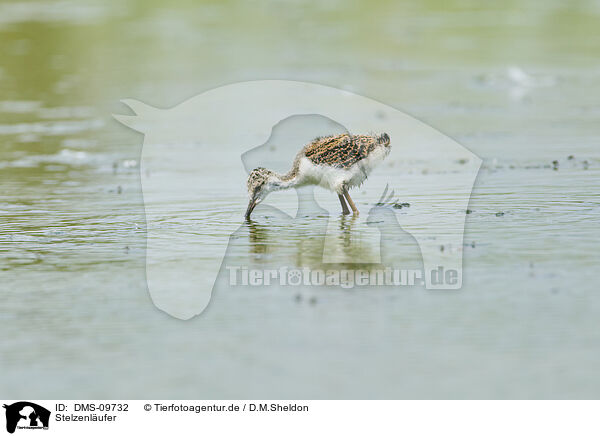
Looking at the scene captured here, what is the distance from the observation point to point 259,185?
12219 mm

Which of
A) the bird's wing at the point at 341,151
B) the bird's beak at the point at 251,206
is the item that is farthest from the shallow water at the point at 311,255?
the bird's wing at the point at 341,151

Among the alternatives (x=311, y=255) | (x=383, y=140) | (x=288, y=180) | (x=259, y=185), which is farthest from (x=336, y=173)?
(x=311, y=255)

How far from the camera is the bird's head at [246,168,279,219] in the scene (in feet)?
40.1

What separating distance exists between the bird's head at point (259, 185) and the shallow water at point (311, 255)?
0.65 ft

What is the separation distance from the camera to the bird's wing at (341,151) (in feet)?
39.4

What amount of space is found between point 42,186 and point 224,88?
338 inches

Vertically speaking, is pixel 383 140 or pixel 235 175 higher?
pixel 235 175

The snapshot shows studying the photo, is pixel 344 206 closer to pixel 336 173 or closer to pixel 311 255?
pixel 336 173
